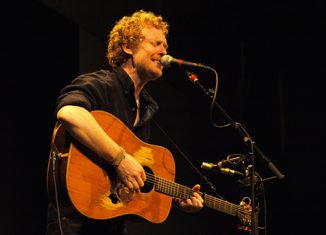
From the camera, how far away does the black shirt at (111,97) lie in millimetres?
2277

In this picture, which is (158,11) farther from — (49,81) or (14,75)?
(14,75)

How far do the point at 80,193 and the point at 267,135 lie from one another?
3084mm

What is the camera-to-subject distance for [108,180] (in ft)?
7.47

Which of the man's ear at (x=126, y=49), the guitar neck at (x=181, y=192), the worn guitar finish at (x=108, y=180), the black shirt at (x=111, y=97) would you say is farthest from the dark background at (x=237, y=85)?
the worn guitar finish at (x=108, y=180)

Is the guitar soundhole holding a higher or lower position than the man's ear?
lower

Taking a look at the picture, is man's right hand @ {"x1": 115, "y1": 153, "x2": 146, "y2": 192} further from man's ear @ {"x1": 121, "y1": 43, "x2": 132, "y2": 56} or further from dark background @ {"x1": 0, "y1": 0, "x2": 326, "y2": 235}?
dark background @ {"x1": 0, "y1": 0, "x2": 326, "y2": 235}

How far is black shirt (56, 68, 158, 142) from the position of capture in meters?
2.28

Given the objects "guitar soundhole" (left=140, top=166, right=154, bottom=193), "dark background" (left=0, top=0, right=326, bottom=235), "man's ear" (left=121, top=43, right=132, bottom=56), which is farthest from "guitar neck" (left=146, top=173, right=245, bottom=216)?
"dark background" (left=0, top=0, right=326, bottom=235)

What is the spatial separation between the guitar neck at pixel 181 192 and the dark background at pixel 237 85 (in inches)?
51.8

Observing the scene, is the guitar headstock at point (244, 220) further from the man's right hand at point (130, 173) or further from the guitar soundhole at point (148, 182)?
the man's right hand at point (130, 173)

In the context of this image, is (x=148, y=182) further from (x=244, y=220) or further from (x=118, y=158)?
(x=244, y=220)

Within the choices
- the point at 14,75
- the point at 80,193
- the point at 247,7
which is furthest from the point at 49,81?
the point at 247,7

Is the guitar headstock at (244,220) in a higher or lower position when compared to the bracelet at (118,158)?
lower

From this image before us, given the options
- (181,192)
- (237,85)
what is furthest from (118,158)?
(237,85)
